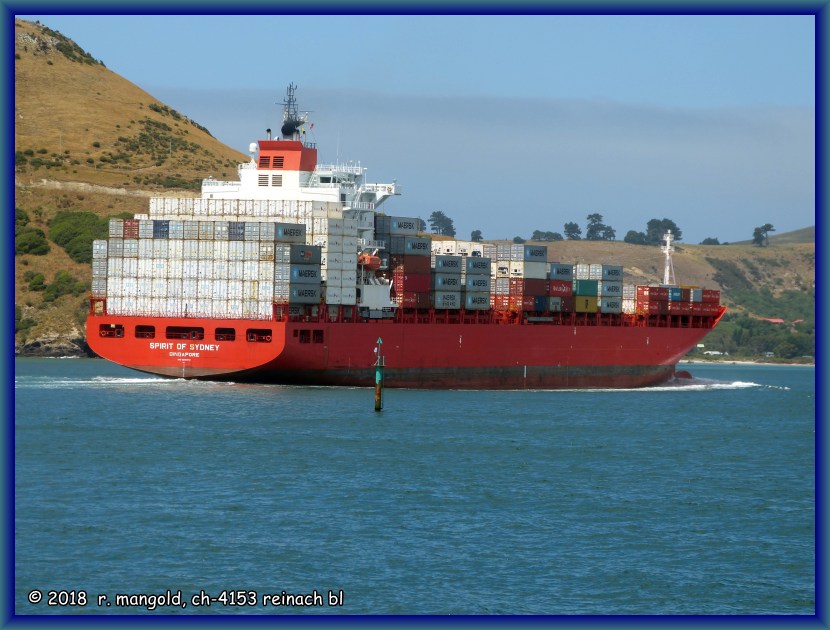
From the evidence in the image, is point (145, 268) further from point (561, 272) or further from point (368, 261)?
point (561, 272)

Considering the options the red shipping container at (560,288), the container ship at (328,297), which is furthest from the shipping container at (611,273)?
the red shipping container at (560,288)

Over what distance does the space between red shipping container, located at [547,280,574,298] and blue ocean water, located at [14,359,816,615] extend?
638 inches

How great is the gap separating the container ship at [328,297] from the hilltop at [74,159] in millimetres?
40506

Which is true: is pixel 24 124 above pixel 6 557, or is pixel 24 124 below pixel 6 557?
above

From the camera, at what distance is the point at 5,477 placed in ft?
46.6

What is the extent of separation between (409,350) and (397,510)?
33790 millimetres

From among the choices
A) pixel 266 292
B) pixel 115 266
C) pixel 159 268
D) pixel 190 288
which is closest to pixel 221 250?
pixel 190 288

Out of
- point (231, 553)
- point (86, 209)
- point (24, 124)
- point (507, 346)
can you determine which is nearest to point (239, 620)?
point (231, 553)

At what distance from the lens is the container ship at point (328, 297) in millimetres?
61156

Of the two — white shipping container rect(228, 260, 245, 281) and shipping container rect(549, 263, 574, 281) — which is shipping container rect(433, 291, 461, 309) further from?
white shipping container rect(228, 260, 245, 281)

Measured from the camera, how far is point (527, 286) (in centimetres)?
7144

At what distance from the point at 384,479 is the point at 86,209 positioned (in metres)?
107

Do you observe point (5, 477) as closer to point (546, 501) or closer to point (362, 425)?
point (546, 501)

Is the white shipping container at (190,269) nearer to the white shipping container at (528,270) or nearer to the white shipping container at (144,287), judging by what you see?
the white shipping container at (144,287)
